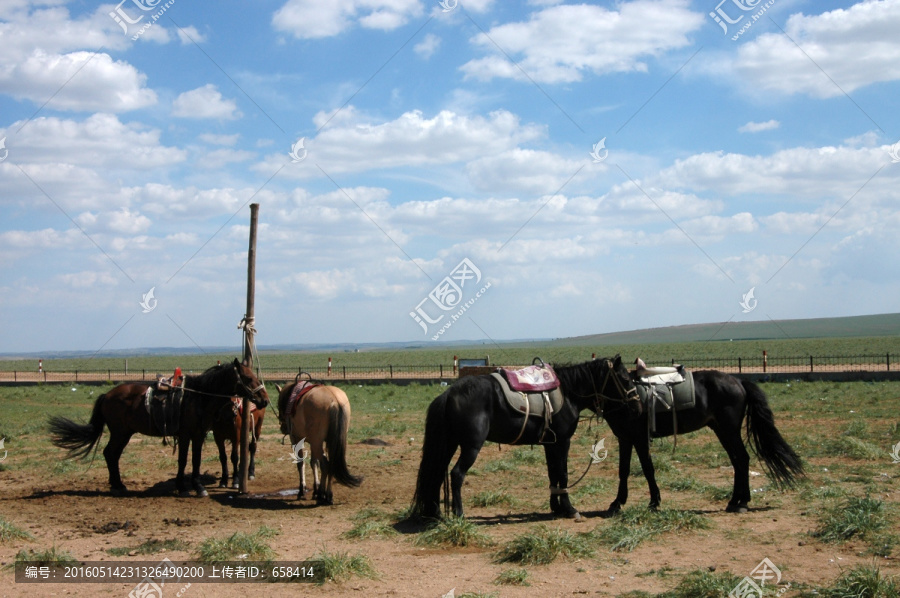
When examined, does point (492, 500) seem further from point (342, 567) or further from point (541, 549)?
point (342, 567)

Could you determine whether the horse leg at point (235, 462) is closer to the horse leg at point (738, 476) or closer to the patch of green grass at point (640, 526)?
the patch of green grass at point (640, 526)

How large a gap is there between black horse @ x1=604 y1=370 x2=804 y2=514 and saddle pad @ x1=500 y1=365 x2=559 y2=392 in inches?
34.2

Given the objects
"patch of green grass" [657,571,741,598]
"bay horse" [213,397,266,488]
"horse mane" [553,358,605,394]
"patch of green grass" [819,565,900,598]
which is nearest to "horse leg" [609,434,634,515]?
"horse mane" [553,358,605,394]

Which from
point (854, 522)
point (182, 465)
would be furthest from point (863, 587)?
point (182, 465)

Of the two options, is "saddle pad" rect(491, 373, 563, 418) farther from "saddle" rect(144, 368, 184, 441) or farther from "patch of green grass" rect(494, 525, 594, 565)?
"saddle" rect(144, 368, 184, 441)

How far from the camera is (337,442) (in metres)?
10.3

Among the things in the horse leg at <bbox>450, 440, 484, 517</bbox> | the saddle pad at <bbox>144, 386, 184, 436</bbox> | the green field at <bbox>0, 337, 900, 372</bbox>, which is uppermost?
the saddle pad at <bbox>144, 386, 184, 436</bbox>

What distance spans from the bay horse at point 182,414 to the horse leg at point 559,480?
425cm

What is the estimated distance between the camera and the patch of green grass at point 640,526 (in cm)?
772

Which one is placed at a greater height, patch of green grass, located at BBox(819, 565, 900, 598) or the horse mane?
the horse mane

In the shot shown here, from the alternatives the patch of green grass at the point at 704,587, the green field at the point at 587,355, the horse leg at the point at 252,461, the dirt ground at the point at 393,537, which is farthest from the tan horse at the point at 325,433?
the green field at the point at 587,355

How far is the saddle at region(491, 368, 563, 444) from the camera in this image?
8.99 metres

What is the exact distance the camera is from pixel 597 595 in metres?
6.21

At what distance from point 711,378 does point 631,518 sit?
233 centimetres
